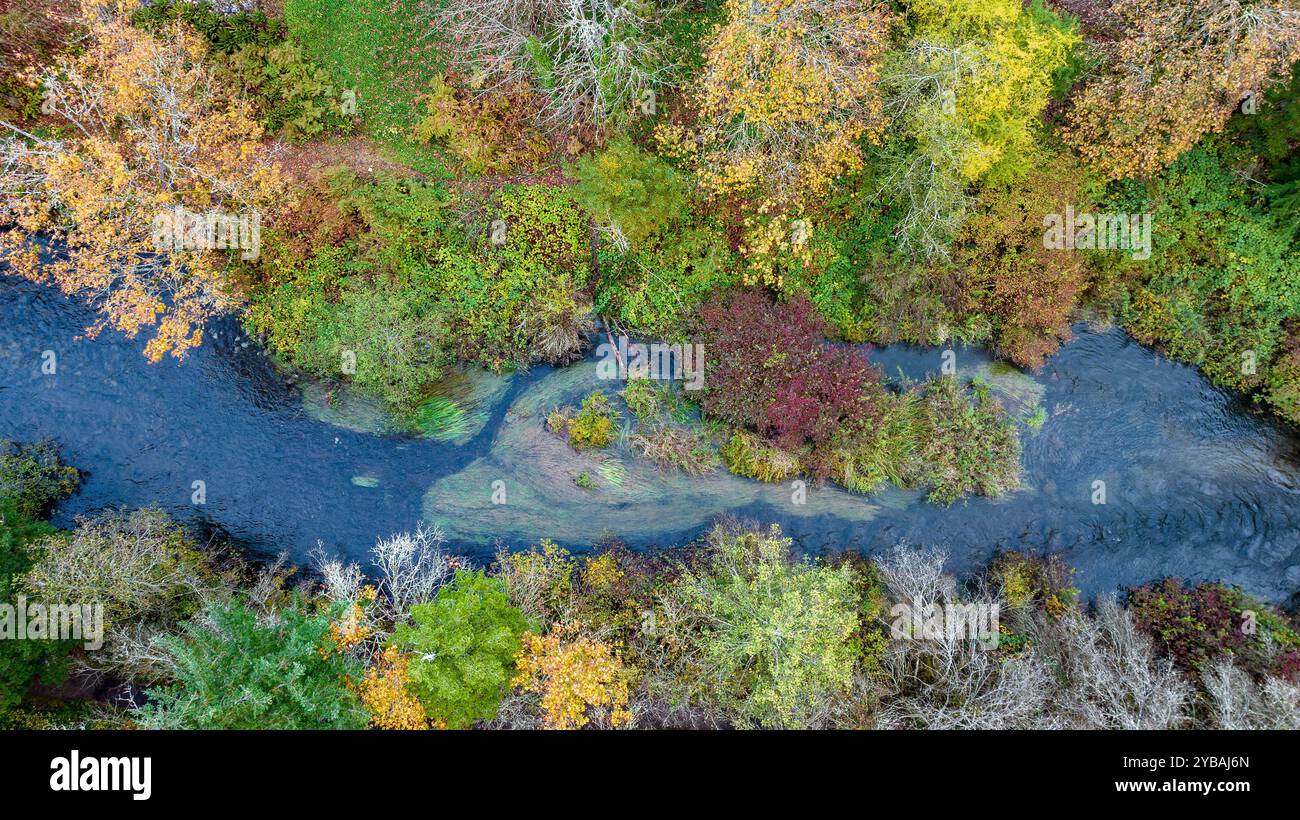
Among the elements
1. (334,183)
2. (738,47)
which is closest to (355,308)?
(334,183)

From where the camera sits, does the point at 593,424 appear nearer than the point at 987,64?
No

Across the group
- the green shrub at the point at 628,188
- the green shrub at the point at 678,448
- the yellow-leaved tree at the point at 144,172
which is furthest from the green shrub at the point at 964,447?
the yellow-leaved tree at the point at 144,172

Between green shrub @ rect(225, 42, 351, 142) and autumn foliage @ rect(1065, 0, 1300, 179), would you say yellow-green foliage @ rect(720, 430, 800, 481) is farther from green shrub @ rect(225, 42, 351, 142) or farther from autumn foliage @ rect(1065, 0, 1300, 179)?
green shrub @ rect(225, 42, 351, 142)

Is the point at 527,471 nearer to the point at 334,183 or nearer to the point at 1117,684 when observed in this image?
the point at 334,183

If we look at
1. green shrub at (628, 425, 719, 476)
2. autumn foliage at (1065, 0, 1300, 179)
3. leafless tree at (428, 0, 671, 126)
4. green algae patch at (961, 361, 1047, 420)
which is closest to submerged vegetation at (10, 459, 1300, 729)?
green shrub at (628, 425, 719, 476)

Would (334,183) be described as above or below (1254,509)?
above

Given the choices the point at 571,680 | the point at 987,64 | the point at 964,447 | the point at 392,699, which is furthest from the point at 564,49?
the point at 392,699

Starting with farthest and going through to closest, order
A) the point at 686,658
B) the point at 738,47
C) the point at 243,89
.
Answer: the point at 243,89
the point at 686,658
the point at 738,47

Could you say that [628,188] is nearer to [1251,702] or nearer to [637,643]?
[637,643]
